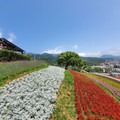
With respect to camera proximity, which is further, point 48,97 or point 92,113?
point 92,113

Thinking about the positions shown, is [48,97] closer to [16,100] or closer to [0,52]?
[16,100]

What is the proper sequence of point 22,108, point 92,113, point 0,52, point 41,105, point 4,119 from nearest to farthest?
point 4,119 < point 22,108 < point 41,105 < point 92,113 < point 0,52

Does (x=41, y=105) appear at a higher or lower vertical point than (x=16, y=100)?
lower

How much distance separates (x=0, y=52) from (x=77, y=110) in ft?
34.3

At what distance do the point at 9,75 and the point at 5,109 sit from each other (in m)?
3.00

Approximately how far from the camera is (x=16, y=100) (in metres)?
3.42

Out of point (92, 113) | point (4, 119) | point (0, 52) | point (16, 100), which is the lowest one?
point (92, 113)

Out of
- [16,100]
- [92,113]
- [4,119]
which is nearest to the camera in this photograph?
[4,119]

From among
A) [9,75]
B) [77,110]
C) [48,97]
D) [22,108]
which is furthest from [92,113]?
[9,75]

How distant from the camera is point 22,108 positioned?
3188 mm

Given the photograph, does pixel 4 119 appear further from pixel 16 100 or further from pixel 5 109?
pixel 16 100

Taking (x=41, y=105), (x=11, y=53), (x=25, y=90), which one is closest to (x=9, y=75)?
(x=25, y=90)

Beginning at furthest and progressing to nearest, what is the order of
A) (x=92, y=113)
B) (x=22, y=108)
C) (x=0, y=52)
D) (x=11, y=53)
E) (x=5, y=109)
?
(x=11, y=53)
(x=0, y=52)
(x=92, y=113)
(x=22, y=108)
(x=5, y=109)

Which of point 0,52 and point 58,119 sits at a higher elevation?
point 0,52
